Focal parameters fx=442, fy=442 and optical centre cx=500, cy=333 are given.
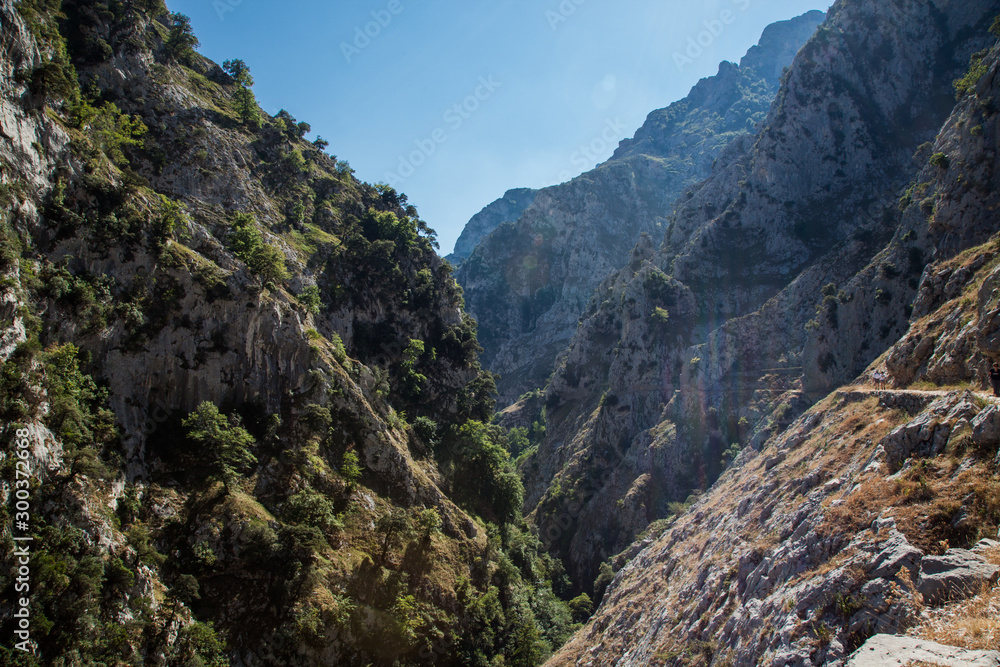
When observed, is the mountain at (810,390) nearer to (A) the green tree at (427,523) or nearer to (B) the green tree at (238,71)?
(A) the green tree at (427,523)

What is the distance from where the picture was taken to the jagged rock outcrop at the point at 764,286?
6831cm

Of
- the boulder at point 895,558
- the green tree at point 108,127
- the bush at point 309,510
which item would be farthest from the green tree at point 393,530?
the green tree at point 108,127

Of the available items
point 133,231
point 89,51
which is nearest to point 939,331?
point 133,231

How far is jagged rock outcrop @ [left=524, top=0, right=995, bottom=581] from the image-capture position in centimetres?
6831

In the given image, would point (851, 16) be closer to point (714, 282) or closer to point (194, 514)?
point (714, 282)

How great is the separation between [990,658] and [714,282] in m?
97.1

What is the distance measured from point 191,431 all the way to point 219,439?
1760mm

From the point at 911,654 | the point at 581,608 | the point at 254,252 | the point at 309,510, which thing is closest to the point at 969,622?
the point at 911,654

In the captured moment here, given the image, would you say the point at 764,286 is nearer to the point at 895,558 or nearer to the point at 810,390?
the point at 810,390

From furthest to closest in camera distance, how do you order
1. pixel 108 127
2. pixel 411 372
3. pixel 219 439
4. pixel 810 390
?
pixel 411 372
pixel 810 390
pixel 108 127
pixel 219 439

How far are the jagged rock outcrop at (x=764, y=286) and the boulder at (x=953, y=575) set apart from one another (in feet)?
151

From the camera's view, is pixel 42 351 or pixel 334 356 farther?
pixel 334 356

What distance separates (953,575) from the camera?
954cm

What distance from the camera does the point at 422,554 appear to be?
3831 cm
